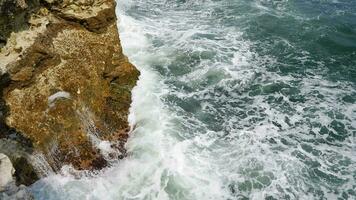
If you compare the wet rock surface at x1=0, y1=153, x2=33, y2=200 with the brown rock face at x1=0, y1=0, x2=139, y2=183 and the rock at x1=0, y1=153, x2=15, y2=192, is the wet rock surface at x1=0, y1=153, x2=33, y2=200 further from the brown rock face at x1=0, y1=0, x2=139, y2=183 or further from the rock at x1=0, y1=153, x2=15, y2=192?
the brown rock face at x1=0, y1=0, x2=139, y2=183

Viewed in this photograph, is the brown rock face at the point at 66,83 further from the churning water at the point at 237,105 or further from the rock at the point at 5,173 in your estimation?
the rock at the point at 5,173

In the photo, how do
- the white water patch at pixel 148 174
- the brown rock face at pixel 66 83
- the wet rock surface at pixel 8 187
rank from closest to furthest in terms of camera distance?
the wet rock surface at pixel 8 187, the brown rock face at pixel 66 83, the white water patch at pixel 148 174

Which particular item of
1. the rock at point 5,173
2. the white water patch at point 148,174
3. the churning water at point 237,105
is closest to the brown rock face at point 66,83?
the white water patch at point 148,174

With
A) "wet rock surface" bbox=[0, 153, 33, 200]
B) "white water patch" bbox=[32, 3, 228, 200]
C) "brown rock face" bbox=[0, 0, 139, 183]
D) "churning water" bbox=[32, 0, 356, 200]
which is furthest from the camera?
"churning water" bbox=[32, 0, 356, 200]

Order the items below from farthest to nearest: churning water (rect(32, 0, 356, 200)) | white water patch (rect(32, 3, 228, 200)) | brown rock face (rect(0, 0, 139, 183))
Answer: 1. churning water (rect(32, 0, 356, 200))
2. white water patch (rect(32, 3, 228, 200))
3. brown rock face (rect(0, 0, 139, 183))

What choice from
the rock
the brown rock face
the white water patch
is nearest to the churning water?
the white water patch

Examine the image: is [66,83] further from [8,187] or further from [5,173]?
[8,187]

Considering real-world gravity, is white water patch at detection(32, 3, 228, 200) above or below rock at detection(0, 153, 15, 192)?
below
